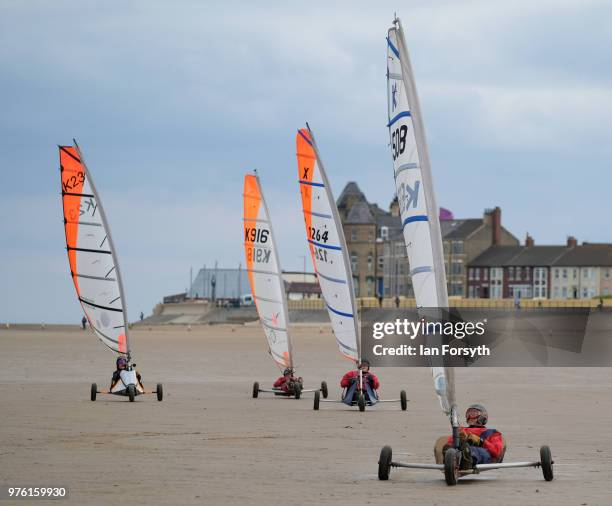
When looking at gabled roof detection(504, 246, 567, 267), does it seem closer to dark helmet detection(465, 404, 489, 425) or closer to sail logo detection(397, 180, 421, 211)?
dark helmet detection(465, 404, 489, 425)

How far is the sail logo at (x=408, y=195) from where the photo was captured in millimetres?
11805

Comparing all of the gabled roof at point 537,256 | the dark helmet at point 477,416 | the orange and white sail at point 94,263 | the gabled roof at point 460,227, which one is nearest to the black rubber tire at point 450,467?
the dark helmet at point 477,416

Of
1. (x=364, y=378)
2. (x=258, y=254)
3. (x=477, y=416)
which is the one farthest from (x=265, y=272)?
(x=477, y=416)

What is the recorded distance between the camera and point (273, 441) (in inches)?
607

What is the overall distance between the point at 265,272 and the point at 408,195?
14466 millimetres

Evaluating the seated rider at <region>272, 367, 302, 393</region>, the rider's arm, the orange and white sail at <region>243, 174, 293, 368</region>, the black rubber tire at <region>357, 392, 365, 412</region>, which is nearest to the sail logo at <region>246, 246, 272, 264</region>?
the orange and white sail at <region>243, 174, 293, 368</region>

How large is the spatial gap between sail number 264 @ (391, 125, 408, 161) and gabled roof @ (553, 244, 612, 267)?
114 metres

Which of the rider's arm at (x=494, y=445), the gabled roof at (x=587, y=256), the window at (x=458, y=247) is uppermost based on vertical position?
the window at (x=458, y=247)

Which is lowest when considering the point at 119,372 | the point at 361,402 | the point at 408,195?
the point at 361,402

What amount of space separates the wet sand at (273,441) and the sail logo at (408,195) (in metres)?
2.46

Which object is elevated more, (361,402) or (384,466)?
(361,402)

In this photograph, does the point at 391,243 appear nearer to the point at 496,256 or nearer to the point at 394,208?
the point at 394,208

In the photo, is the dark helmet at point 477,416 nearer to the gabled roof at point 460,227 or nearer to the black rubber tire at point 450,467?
the black rubber tire at point 450,467

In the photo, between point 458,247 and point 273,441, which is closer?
point 273,441
